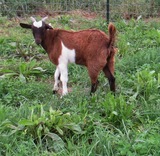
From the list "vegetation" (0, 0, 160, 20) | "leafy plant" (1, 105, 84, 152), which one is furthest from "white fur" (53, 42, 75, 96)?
"vegetation" (0, 0, 160, 20)

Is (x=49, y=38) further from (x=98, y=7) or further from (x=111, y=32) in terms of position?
(x=98, y=7)

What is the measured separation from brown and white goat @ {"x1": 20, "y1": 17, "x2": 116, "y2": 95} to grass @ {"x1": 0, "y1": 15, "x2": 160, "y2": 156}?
1.04ft

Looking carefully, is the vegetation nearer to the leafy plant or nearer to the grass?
the grass

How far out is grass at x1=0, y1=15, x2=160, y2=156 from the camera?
3.97 meters

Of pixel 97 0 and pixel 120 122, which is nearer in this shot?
pixel 120 122

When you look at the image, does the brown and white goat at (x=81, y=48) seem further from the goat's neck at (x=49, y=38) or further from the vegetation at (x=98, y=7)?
the vegetation at (x=98, y=7)

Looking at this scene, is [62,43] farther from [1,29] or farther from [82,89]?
[1,29]

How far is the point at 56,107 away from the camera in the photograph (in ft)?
16.2

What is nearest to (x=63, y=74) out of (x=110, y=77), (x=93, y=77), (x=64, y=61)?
(x=64, y=61)

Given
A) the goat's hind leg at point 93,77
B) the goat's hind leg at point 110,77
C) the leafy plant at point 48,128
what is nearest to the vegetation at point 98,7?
the goat's hind leg at point 110,77

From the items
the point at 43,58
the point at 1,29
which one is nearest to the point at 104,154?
the point at 43,58

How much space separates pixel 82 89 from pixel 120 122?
4.24ft

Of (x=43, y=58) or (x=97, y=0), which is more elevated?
(x=97, y=0)

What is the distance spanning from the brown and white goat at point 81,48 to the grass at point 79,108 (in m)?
0.32
